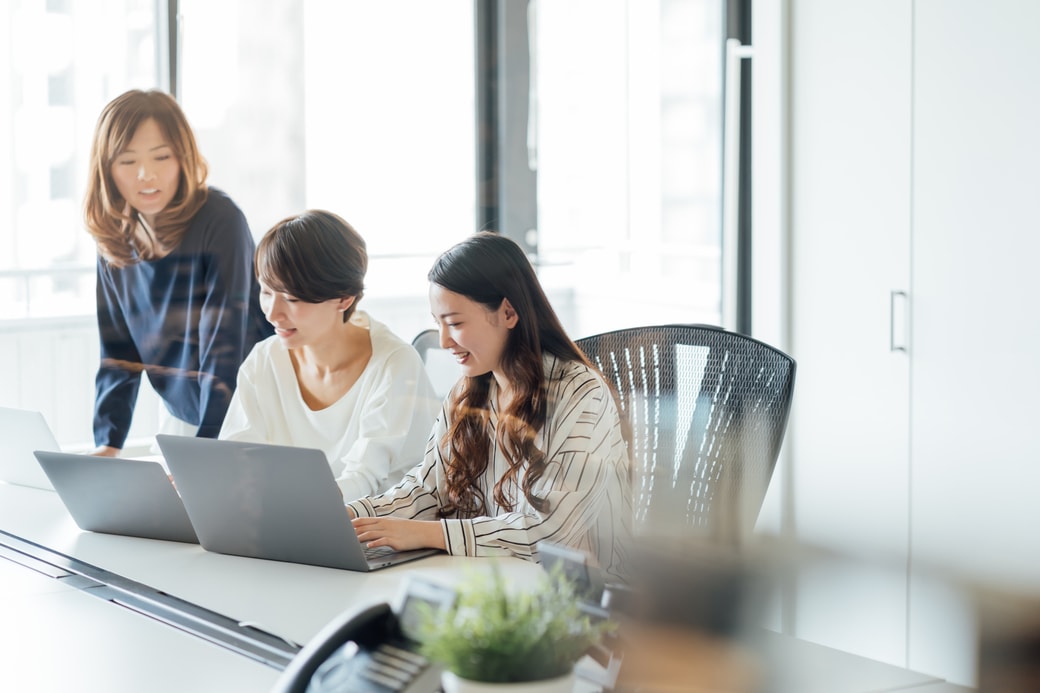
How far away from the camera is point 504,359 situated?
1.70 m

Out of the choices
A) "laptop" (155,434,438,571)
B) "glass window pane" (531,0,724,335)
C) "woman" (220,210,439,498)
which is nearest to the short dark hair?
"woman" (220,210,439,498)

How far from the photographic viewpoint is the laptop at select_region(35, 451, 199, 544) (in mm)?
1535

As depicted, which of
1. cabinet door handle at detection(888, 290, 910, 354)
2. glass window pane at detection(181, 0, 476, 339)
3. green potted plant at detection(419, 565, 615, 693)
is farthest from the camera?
glass window pane at detection(181, 0, 476, 339)

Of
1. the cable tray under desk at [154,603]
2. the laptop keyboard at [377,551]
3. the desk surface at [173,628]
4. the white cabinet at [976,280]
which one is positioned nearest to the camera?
the desk surface at [173,628]

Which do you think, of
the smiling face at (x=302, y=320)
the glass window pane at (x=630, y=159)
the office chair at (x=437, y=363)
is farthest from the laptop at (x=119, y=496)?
the glass window pane at (x=630, y=159)

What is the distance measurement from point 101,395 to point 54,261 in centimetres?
33

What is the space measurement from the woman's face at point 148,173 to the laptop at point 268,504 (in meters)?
1.12

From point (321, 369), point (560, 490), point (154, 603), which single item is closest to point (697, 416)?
point (560, 490)

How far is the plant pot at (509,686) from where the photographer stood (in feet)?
2.54

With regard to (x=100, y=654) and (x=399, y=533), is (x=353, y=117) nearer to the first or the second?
(x=399, y=533)

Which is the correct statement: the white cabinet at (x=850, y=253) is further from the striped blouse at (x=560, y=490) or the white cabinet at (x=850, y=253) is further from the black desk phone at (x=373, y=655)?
the black desk phone at (x=373, y=655)

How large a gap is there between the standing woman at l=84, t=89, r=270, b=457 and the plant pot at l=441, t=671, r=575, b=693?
5.58 feet

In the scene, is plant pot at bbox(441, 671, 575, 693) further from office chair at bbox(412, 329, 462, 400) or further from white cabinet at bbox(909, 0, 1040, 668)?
white cabinet at bbox(909, 0, 1040, 668)

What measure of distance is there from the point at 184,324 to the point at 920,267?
5.32ft
